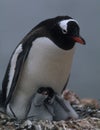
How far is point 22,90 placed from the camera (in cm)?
193

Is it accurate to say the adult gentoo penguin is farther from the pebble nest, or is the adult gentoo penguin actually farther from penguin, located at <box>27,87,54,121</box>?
the pebble nest

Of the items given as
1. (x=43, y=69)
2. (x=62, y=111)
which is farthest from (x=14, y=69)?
(x=62, y=111)

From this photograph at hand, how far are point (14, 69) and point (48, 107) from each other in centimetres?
20

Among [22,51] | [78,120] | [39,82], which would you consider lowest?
[78,120]

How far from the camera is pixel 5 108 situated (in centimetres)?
197

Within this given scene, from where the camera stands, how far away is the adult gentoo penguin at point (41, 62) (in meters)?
1.82

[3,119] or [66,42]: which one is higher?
[66,42]

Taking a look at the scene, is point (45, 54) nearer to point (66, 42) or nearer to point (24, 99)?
point (66, 42)

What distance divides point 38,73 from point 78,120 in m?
0.24

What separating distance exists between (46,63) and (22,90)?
17 cm

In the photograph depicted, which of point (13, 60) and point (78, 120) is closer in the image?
point (78, 120)

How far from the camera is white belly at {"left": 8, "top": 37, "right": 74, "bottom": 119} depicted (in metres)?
1.82

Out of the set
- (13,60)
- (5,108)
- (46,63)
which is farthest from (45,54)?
(5,108)

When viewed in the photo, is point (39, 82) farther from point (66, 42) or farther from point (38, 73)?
point (66, 42)
